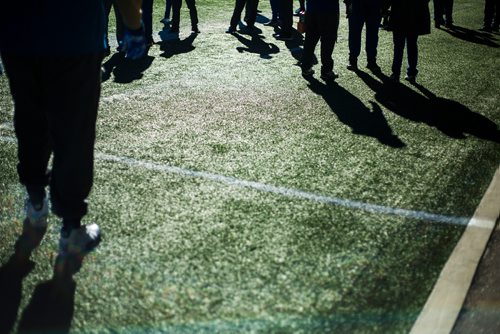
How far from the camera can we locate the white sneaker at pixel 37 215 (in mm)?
3258

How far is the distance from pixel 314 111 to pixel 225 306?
3.84 meters

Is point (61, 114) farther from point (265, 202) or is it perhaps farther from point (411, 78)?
point (411, 78)

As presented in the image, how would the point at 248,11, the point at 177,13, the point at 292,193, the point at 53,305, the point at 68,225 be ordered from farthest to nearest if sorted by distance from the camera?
1. the point at 248,11
2. the point at 177,13
3. the point at 292,193
4. the point at 68,225
5. the point at 53,305

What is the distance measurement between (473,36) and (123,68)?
8359 mm

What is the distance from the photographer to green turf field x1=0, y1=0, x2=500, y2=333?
2.60 meters

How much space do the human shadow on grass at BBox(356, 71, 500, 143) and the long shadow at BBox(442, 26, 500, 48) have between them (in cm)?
458

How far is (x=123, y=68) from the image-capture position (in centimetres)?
773

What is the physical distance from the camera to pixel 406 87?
7.37 m

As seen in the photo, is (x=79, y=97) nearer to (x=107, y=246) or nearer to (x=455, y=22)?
(x=107, y=246)

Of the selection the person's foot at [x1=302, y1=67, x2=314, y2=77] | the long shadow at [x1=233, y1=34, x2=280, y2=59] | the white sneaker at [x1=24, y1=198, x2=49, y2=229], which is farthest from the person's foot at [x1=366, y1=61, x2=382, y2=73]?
the white sneaker at [x1=24, y1=198, x2=49, y2=229]

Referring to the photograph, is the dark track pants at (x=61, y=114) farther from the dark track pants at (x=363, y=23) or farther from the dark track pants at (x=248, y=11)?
the dark track pants at (x=248, y=11)

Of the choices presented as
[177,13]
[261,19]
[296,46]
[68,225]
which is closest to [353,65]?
[296,46]

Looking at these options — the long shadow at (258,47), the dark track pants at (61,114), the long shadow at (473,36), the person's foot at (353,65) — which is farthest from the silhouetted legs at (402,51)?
the dark track pants at (61,114)

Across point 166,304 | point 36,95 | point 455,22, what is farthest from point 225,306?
point 455,22
